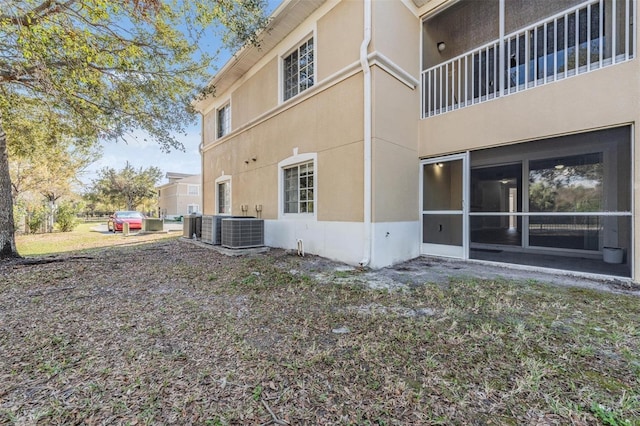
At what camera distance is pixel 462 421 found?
62.8 inches

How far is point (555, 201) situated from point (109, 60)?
10864 millimetres

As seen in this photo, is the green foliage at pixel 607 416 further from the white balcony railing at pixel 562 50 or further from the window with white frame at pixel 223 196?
the window with white frame at pixel 223 196

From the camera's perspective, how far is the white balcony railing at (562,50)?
4.50 metres

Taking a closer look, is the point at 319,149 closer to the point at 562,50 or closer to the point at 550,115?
the point at 550,115

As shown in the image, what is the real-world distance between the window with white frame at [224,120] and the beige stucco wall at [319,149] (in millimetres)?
1468

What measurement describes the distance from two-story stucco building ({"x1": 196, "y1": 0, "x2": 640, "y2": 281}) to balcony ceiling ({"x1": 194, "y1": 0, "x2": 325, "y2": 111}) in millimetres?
40

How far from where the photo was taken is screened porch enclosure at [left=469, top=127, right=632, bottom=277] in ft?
18.7

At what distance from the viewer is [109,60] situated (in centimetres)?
571

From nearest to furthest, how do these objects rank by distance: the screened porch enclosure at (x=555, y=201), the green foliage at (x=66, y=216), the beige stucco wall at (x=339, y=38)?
1. the beige stucco wall at (x=339, y=38)
2. the screened porch enclosure at (x=555, y=201)
3. the green foliage at (x=66, y=216)

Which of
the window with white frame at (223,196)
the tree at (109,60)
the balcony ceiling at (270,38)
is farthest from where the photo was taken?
the window with white frame at (223,196)

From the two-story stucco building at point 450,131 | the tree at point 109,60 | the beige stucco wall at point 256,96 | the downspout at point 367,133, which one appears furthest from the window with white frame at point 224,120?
the downspout at point 367,133

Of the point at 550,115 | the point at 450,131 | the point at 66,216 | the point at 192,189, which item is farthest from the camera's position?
the point at 192,189

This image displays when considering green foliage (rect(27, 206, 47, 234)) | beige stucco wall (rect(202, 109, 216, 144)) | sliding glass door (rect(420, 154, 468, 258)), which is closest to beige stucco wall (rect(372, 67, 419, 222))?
sliding glass door (rect(420, 154, 468, 258))

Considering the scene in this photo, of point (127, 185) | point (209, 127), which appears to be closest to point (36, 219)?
point (209, 127)
